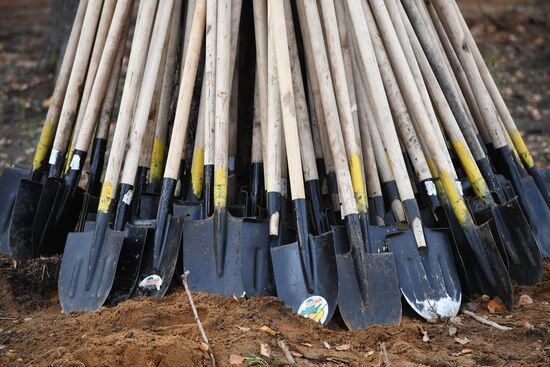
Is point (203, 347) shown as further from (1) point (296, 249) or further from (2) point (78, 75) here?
(2) point (78, 75)

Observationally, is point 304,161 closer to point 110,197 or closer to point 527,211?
point 110,197

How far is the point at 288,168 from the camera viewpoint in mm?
4086

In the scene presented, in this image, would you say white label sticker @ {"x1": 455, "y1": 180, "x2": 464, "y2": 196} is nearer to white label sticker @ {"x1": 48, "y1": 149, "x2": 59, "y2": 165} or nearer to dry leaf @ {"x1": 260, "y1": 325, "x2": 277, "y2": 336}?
dry leaf @ {"x1": 260, "y1": 325, "x2": 277, "y2": 336}

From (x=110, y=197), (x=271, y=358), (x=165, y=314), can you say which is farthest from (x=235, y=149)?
(x=271, y=358)

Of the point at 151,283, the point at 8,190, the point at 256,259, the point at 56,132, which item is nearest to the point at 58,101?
the point at 56,132

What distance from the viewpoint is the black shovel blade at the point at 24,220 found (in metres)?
4.29

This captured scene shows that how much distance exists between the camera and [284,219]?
4113 mm

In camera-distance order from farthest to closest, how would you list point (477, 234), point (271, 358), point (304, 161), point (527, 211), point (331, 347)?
1. point (527, 211)
2. point (304, 161)
3. point (477, 234)
4. point (331, 347)
5. point (271, 358)

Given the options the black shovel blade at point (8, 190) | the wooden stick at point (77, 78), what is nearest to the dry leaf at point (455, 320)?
the wooden stick at point (77, 78)

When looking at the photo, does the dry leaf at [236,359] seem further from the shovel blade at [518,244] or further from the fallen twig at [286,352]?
the shovel blade at [518,244]

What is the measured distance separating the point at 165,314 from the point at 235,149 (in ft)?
4.34

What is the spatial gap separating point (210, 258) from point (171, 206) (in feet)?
1.41

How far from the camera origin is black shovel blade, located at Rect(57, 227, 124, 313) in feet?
12.4

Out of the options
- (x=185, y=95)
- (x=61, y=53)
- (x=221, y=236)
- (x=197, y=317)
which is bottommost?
(x=197, y=317)
